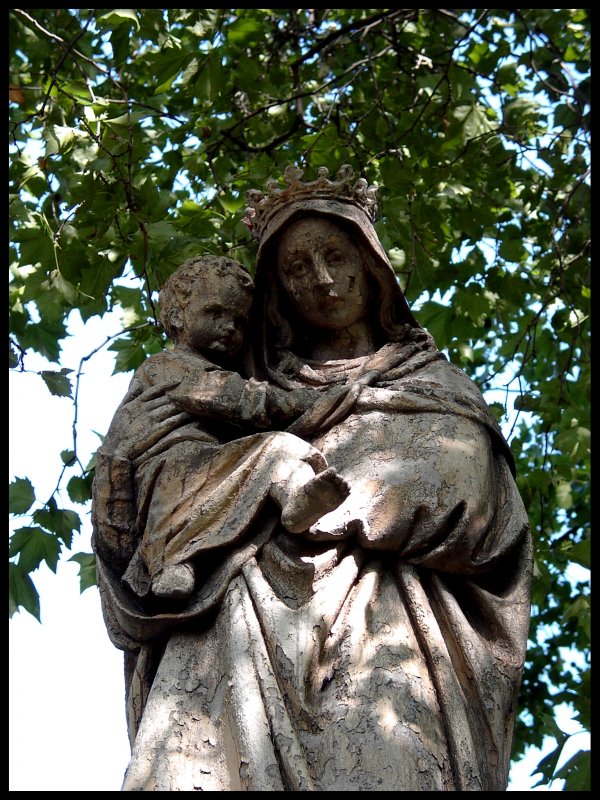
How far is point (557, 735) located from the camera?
23.5 ft

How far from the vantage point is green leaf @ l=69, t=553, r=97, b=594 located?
363 inches

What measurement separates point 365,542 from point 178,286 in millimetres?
1437

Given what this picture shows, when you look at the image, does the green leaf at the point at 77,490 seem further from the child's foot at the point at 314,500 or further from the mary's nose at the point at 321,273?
the child's foot at the point at 314,500

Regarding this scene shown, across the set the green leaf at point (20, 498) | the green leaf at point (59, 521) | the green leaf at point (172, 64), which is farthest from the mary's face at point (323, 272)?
the green leaf at point (172, 64)

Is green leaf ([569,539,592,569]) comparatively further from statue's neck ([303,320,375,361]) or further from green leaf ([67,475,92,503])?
statue's neck ([303,320,375,361])

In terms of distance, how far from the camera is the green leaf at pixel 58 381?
24.4ft

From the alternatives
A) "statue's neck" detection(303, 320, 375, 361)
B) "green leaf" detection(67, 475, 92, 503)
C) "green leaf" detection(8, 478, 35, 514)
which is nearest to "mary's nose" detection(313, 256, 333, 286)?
"statue's neck" detection(303, 320, 375, 361)

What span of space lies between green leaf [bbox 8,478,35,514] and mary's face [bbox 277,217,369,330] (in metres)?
2.73

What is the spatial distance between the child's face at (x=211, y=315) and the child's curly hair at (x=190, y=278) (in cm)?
3

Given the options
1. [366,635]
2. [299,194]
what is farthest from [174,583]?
[299,194]

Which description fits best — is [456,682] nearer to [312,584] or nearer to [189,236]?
[312,584]

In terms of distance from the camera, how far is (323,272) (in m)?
5.93

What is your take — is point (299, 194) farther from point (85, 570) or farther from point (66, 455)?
point (85, 570)

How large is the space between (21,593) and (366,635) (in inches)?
134
